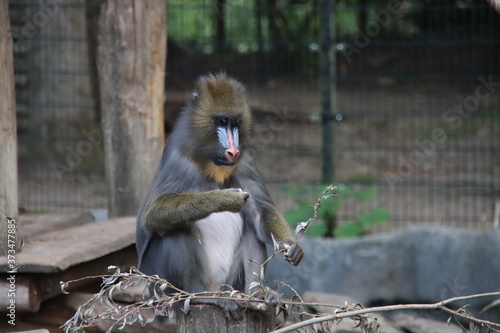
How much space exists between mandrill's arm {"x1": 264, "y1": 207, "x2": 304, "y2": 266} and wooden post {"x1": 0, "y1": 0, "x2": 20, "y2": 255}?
148cm

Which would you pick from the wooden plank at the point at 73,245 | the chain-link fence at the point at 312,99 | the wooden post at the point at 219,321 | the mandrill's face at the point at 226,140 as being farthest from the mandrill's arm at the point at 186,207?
the chain-link fence at the point at 312,99

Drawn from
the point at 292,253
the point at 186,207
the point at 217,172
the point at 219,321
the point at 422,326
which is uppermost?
the point at 217,172

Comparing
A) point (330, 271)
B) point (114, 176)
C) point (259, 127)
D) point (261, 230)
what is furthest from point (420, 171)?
point (261, 230)

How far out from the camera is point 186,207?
3900mm

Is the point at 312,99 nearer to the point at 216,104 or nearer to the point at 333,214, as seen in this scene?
the point at 333,214

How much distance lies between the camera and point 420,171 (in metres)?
9.63

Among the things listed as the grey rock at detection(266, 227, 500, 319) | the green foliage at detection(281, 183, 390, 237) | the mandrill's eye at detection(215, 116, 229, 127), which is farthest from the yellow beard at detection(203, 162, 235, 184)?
the green foliage at detection(281, 183, 390, 237)

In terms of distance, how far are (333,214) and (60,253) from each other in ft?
11.9

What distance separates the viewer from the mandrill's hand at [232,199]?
375 centimetres
